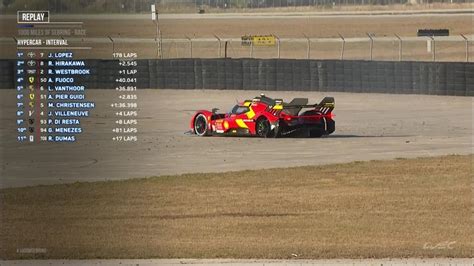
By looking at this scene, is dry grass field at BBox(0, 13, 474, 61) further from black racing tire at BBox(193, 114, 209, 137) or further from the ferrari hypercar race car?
the ferrari hypercar race car

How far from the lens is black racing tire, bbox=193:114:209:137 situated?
37.0 meters

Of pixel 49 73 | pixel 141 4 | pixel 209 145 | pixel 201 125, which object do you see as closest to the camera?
pixel 49 73

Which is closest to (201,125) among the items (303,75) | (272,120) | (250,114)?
(250,114)

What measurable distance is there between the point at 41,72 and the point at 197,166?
1215 cm

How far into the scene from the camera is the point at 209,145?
3472cm

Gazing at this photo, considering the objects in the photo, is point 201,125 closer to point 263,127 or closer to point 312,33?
point 263,127

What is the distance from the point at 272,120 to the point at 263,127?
35cm

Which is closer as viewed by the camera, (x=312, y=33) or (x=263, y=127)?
(x=263, y=127)

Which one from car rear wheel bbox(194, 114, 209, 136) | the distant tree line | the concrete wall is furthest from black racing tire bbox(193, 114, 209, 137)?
the concrete wall

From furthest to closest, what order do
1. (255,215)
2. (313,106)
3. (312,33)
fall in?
(312,33)
(313,106)
(255,215)

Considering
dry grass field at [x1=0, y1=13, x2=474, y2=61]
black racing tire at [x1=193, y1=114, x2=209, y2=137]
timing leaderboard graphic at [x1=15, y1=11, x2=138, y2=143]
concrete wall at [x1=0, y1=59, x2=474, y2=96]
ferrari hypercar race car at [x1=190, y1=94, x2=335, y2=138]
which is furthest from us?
dry grass field at [x1=0, y1=13, x2=474, y2=61]

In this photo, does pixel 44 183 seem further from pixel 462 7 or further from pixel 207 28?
pixel 462 7

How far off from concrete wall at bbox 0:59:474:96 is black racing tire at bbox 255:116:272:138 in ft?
48.3

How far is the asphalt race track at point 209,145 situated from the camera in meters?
28.9
